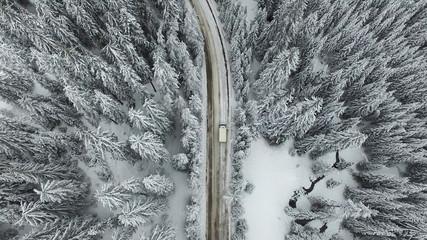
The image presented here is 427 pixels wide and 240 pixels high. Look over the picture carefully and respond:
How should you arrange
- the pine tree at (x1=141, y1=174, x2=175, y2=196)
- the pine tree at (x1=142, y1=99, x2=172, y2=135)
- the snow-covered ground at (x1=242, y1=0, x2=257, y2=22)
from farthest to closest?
the snow-covered ground at (x1=242, y1=0, x2=257, y2=22) → the pine tree at (x1=142, y1=99, x2=172, y2=135) → the pine tree at (x1=141, y1=174, x2=175, y2=196)

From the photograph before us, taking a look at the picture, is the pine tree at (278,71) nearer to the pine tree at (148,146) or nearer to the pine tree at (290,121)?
the pine tree at (290,121)

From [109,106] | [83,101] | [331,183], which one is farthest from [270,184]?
[83,101]

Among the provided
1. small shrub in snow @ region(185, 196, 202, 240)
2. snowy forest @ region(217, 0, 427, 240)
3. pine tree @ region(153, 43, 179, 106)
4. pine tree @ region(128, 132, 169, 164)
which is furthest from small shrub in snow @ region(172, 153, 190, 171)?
snowy forest @ region(217, 0, 427, 240)

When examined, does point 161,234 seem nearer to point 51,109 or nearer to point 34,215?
point 34,215

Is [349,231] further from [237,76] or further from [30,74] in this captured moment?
[30,74]

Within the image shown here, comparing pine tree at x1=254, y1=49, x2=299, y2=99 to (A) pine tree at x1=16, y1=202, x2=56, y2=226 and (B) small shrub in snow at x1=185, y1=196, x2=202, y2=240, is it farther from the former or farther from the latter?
(A) pine tree at x1=16, y1=202, x2=56, y2=226

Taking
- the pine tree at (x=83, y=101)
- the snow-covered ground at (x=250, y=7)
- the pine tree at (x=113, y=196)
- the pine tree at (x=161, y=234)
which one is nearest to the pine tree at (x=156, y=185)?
the pine tree at (x=113, y=196)
